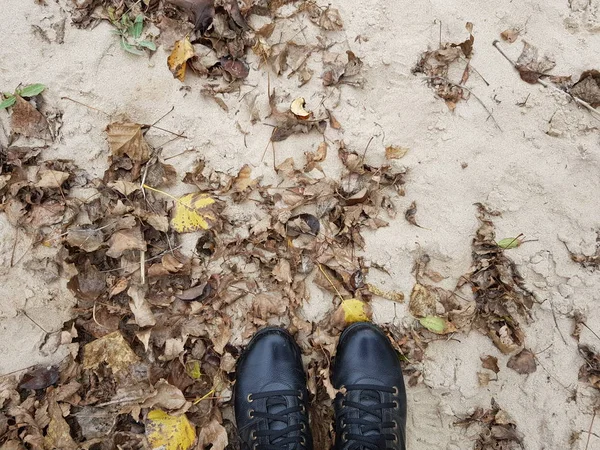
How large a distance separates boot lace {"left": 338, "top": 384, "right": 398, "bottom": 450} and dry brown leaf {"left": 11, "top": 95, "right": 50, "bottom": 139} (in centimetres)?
183

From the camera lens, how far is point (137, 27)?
6.66 ft

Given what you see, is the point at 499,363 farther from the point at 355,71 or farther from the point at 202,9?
the point at 202,9

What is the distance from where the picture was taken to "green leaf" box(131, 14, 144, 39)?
203 centimetres

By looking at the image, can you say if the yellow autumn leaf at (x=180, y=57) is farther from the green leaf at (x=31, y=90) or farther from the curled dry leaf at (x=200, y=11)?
the green leaf at (x=31, y=90)

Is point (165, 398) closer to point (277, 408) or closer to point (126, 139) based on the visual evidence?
point (277, 408)

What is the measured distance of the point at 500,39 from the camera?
2029mm

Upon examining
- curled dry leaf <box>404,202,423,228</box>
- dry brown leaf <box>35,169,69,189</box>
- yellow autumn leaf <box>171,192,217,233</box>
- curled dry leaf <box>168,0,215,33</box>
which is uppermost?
curled dry leaf <box>168,0,215,33</box>

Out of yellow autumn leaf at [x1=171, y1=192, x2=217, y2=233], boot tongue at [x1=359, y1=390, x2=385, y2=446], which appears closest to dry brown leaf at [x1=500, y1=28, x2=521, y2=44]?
yellow autumn leaf at [x1=171, y1=192, x2=217, y2=233]

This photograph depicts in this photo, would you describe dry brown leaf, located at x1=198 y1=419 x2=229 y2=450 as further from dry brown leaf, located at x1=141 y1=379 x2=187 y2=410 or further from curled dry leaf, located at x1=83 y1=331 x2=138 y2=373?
curled dry leaf, located at x1=83 y1=331 x2=138 y2=373

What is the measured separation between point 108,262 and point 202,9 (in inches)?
48.6

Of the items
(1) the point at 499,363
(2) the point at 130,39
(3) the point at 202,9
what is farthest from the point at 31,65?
(1) the point at 499,363

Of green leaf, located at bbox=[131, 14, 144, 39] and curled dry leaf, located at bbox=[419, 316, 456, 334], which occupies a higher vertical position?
green leaf, located at bbox=[131, 14, 144, 39]

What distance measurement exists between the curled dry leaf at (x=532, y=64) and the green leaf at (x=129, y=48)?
68.8 inches

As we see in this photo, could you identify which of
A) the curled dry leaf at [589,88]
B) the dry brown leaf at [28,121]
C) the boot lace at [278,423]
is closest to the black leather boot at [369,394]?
the boot lace at [278,423]
